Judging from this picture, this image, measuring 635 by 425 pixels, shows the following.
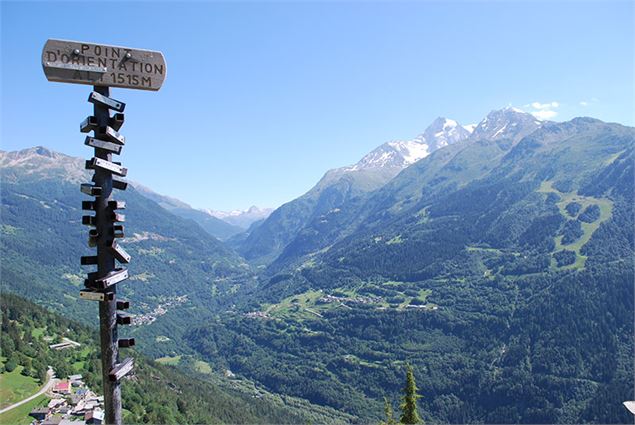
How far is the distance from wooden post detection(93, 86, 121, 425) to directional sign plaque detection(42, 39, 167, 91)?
0.25 m

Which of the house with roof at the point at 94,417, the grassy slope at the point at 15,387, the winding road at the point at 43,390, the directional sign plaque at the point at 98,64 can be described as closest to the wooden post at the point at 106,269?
the directional sign plaque at the point at 98,64

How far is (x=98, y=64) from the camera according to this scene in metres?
7.36

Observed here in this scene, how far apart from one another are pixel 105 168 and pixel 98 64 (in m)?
1.78

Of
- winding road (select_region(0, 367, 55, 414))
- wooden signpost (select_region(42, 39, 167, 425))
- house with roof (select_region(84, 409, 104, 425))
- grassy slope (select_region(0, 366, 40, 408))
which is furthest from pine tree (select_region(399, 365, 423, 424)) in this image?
grassy slope (select_region(0, 366, 40, 408))

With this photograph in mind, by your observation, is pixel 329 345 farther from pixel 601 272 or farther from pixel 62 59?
pixel 62 59

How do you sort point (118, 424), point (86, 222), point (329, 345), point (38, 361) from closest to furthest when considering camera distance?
point (86, 222), point (118, 424), point (38, 361), point (329, 345)

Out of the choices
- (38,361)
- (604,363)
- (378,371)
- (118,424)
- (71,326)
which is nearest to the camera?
(118,424)

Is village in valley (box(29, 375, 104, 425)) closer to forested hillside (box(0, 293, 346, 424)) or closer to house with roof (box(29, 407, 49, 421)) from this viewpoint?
house with roof (box(29, 407, 49, 421))

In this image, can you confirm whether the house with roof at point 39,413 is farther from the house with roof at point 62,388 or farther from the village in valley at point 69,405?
the house with roof at point 62,388

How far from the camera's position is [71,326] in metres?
111

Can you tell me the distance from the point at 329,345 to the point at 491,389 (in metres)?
72.5

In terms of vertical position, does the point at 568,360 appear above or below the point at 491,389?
above

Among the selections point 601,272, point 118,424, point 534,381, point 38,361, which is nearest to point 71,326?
point 38,361

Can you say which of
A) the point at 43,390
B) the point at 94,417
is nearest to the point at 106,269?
the point at 94,417
